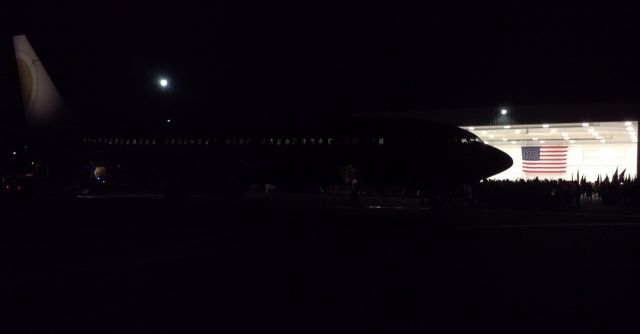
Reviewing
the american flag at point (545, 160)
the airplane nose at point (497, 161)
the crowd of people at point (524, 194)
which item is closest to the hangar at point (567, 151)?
the american flag at point (545, 160)

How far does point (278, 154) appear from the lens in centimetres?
3103

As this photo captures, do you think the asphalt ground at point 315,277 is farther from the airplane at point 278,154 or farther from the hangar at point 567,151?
the hangar at point 567,151

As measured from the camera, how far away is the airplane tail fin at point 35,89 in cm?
3916

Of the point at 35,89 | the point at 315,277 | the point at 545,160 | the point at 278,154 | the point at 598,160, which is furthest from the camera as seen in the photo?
the point at 545,160

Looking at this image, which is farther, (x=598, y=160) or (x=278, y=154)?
(x=598, y=160)

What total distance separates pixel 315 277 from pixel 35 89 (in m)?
35.8

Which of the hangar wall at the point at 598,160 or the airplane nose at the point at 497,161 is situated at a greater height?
the hangar wall at the point at 598,160

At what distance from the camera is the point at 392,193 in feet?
135

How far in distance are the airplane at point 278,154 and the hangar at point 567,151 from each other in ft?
56.3

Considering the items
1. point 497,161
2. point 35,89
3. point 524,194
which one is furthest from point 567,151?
point 35,89

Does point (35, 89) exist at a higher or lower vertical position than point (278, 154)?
higher

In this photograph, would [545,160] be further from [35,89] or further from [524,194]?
[35,89]

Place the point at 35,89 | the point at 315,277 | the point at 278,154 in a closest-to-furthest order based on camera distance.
Result: the point at 315,277 → the point at 278,154 → the point at 35,89

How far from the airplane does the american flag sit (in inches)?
879
